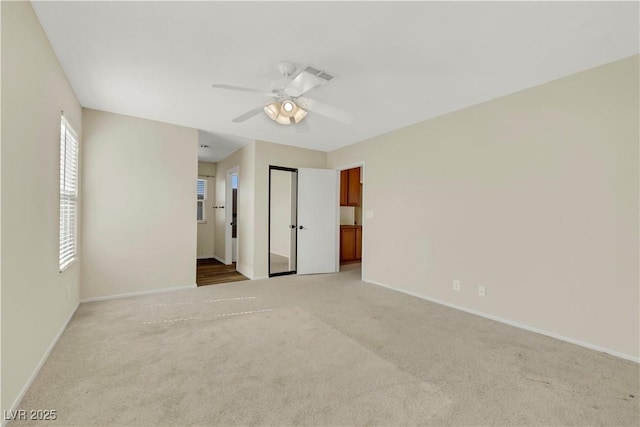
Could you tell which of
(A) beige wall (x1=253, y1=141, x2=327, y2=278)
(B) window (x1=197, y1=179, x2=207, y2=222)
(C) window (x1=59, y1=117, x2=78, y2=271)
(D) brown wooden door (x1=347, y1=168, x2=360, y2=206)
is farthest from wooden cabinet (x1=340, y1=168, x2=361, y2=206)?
(C) window (x1=59, y1=117, x2=78, y2=271)

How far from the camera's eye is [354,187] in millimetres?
6621

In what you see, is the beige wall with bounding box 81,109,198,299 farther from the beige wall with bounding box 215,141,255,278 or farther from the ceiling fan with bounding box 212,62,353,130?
the ceiling fan with bounding box 212,62,353,130

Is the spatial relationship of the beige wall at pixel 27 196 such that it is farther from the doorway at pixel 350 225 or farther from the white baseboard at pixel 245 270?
the doorway at pixel 350 225

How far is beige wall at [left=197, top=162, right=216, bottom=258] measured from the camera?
692cm

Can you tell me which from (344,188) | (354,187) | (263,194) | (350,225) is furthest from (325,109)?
(350,225)

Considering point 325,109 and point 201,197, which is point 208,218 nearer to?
point 201,197

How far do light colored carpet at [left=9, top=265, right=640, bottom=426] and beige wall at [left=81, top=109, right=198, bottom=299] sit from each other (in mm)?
694

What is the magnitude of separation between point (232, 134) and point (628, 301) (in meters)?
4.92

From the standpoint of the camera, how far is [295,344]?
248 cm

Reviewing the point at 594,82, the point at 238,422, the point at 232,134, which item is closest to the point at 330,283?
the point at 232,134

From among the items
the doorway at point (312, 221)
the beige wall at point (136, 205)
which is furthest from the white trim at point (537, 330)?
the beige wall at point (136, 205)

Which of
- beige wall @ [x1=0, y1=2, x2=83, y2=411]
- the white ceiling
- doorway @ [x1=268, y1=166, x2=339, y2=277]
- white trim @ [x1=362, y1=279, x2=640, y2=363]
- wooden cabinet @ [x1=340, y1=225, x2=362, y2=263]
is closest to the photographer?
beige wall @ [x1=0, y1=2, x2=83, y2=411]

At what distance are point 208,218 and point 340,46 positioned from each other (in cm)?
580

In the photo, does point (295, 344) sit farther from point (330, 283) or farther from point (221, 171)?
point (221, 171)
